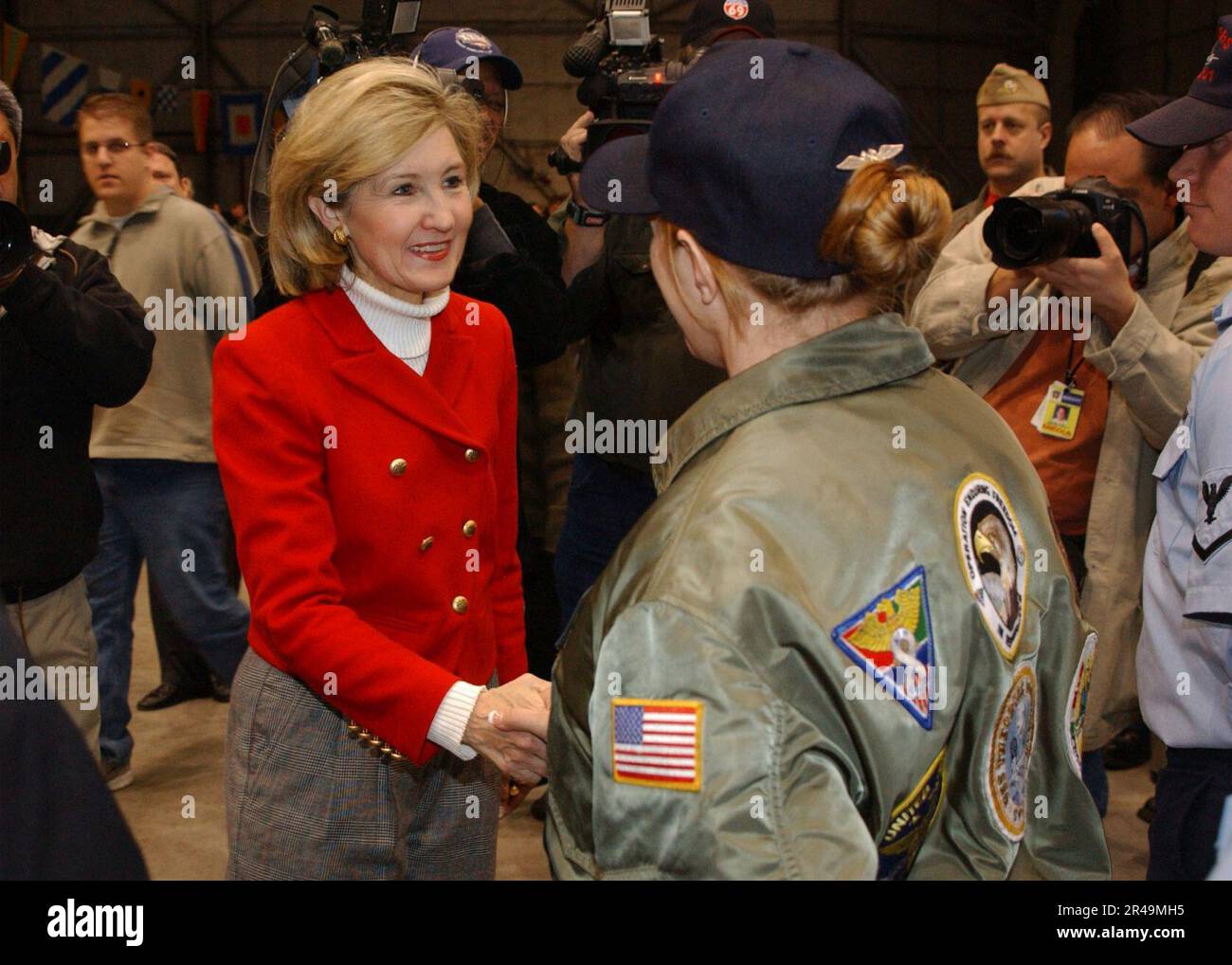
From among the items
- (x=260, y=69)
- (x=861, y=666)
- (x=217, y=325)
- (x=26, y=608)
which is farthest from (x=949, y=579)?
(x=260, y=69)

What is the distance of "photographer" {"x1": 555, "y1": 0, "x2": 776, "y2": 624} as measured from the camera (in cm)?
292

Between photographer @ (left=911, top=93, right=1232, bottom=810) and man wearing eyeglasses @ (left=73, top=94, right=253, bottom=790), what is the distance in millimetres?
2060

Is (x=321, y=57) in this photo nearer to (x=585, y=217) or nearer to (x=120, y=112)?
(x=585, y=217)

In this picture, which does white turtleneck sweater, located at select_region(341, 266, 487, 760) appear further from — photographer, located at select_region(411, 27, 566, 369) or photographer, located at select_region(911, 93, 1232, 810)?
photographer, located at select_region(911, 93, 1232, 810)

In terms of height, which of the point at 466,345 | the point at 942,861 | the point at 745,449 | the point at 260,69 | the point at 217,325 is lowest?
the point at 942,861

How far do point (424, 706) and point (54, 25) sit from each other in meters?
12.9

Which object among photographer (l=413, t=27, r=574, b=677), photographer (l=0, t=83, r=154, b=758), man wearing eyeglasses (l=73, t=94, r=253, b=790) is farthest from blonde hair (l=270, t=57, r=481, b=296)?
man wearing eyeglasses (l=73, t=94, r=253, b=790)

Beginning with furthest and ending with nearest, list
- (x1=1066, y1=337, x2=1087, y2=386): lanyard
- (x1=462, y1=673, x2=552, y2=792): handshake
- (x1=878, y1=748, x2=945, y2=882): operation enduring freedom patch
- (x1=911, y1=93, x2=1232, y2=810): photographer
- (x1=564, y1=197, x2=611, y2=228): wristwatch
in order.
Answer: (x1=564, y1=197, x2=611, y2=228): wristwatch, (x1=1066, y1=337, x2=1087, y2=386): lanyard, (x1=911, y1=93, x2=1232, y2=810): photographer, (x1=462, y1=673, x2=552, y2=792): handshake, (x1=878, y1=748, x2=945, y2=882): operation enduring freedom patch

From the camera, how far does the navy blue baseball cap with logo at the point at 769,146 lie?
1.15 metres

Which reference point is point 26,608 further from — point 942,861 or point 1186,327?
point 1186,327

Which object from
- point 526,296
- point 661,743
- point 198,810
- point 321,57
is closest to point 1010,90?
point 526,296

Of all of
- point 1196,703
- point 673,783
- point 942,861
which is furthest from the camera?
point 1196,703

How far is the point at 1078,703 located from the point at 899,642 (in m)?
0.37

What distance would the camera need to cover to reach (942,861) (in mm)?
1240
